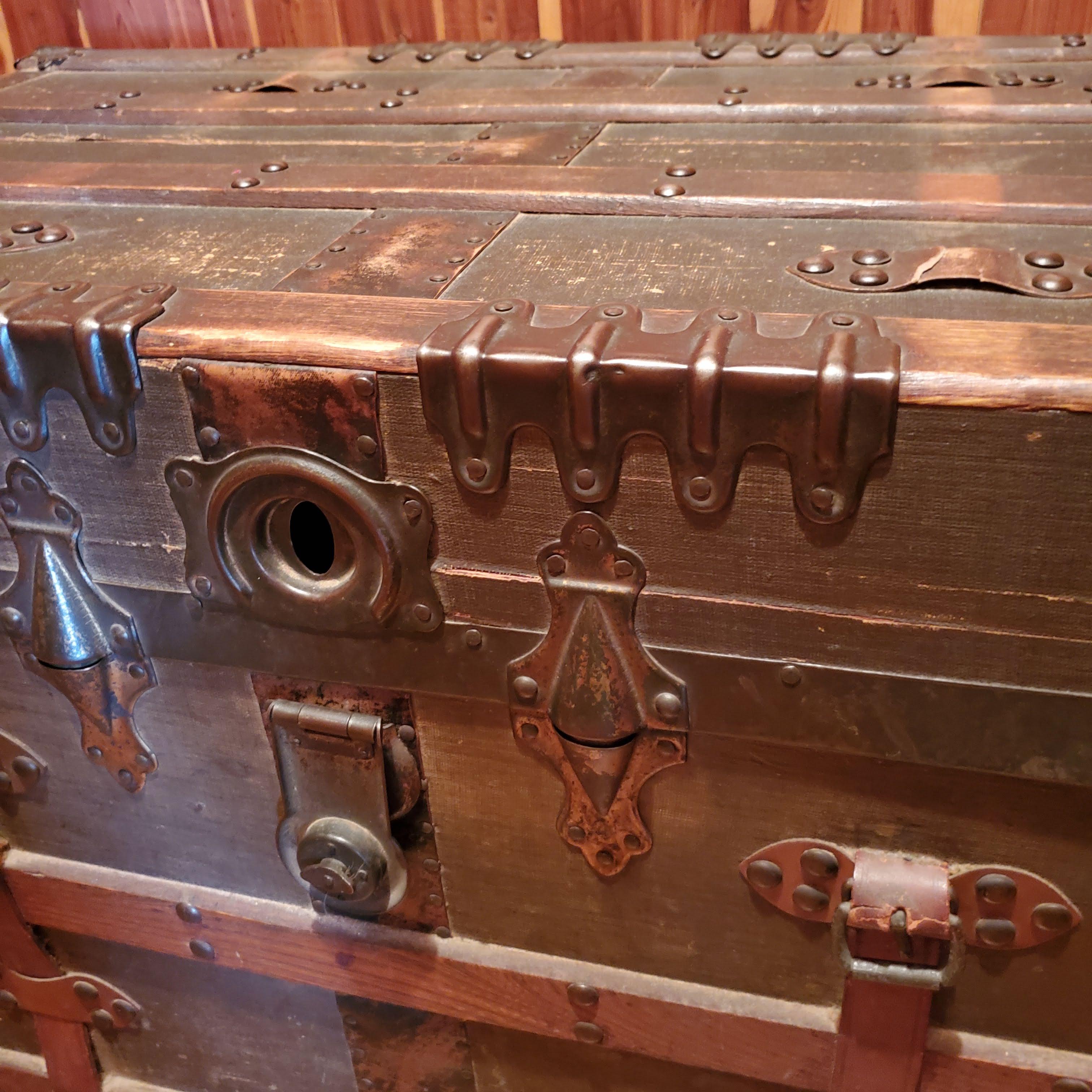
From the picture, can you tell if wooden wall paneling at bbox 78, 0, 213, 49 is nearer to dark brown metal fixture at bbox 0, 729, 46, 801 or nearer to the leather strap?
dark brown metal fixture at bbox 0, 729, 46, 801

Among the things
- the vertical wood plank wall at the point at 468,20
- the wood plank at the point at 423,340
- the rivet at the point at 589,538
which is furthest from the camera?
the vertical wood plank wall at the point at 468,20

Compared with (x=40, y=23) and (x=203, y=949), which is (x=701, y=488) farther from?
(x=40, y=23)

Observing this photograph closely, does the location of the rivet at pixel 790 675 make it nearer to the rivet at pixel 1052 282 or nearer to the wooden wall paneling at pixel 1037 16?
the rivet at pixel 1052 282

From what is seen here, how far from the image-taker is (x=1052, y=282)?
86 cm

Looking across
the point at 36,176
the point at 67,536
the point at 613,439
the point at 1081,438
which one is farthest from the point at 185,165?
the point at 1081,438

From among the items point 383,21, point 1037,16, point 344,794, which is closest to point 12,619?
point 344,794

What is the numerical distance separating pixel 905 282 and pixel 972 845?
0.48 meters

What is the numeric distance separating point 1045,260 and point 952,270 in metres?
0.08

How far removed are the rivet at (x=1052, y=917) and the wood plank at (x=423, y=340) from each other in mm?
448

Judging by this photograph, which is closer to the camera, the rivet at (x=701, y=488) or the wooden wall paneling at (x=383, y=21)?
the rivet at (x=701, y=488)

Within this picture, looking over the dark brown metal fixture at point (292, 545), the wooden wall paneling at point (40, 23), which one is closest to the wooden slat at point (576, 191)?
the dark brown metal fixture at point (292, 545)

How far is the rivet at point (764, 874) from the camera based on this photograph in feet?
3.11

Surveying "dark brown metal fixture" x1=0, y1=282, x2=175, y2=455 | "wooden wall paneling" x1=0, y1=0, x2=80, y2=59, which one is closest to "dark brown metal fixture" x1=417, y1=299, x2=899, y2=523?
"dark brown metal fixture" x1=0, y1=282, x2=175, y2=455

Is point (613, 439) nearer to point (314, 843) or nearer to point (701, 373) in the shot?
point (701, 373)
